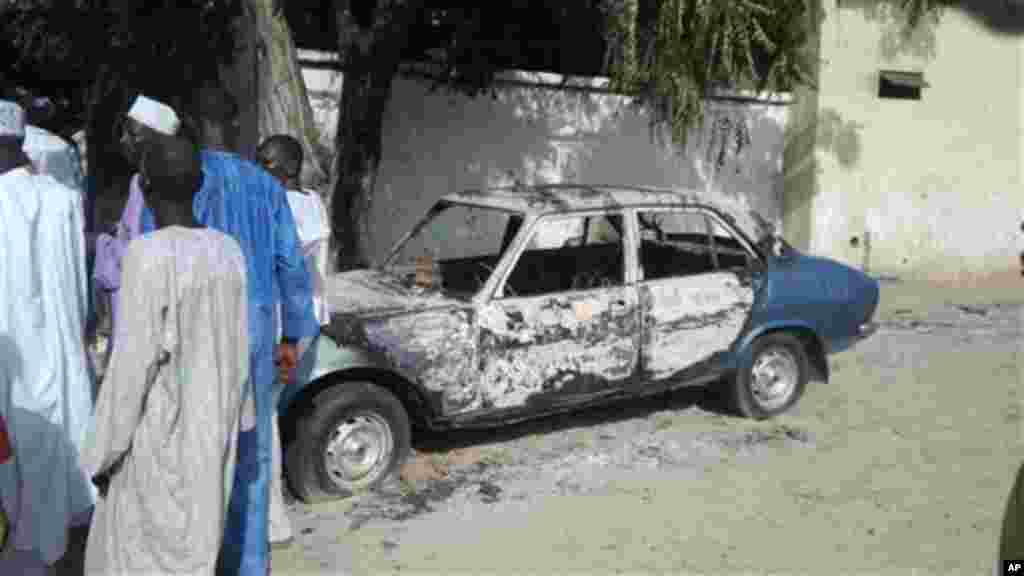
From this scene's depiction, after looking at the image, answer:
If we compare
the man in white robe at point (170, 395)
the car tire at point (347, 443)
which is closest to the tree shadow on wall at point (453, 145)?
the car tire at point (347, 443)

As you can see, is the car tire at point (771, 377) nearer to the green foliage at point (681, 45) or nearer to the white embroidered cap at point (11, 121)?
the green foliage at point (681, 45)

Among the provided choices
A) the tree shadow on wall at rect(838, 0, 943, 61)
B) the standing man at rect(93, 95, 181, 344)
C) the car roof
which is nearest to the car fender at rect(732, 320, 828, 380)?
the car roof

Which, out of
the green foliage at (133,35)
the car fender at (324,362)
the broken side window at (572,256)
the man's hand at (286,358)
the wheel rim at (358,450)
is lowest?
the wheel rim at (358,450)

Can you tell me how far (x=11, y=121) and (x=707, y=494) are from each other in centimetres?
361

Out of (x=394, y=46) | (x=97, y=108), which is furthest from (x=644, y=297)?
(x=97, y=108)

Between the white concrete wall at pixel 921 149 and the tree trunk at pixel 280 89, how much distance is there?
6904 mm

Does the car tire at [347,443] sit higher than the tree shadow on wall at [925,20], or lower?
lower

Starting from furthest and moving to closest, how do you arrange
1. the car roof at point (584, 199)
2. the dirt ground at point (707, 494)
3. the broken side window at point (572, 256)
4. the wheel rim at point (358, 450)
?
the car roof at point (584, 199), the broken side window at point (572, 256), the wheel rim at point (358, 450), the dirt ground at point (707, 494)

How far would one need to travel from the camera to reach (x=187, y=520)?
3490 millimetres

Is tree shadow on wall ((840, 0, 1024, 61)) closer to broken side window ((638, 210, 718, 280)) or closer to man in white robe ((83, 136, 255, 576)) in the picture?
broken side window ((638, 210, 718, 280))

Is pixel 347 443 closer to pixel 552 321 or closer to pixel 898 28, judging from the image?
pixel 552 321

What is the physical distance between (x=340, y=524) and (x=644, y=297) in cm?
212

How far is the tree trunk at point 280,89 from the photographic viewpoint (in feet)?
22.8

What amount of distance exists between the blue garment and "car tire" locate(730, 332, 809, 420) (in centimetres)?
320
